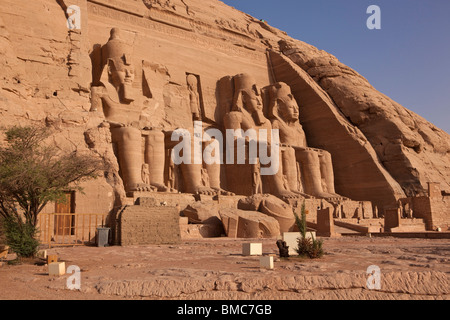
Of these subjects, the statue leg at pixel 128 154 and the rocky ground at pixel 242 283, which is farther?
the statue leg at pixel 128 154

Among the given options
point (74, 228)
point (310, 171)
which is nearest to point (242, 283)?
point (74, 228)

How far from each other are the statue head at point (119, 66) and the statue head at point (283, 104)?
6.67 m

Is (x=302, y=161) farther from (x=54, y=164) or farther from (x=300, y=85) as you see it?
(x=54, y=164)

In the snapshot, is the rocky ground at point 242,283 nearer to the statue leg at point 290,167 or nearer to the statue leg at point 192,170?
the statue leg at point 192,170

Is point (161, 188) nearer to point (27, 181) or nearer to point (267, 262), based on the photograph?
point (27, 181)

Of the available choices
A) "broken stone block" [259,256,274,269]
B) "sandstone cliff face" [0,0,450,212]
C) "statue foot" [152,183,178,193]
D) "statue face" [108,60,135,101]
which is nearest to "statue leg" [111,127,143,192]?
"statue foot" [152,183,178,193]

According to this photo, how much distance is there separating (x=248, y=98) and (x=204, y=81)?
6.72 feet

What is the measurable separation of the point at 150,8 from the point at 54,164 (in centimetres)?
1364

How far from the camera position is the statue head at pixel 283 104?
19.8 metres

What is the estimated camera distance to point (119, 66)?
1581 centimetres

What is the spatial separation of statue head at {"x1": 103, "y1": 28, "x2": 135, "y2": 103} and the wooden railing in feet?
21.1

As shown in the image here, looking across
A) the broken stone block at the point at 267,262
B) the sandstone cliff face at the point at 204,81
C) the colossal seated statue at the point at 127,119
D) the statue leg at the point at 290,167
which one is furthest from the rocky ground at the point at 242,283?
the statue leg at the point at 290,167

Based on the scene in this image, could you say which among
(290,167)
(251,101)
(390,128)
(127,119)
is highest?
(251,101)

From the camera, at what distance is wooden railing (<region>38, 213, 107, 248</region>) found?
30.8 feet
